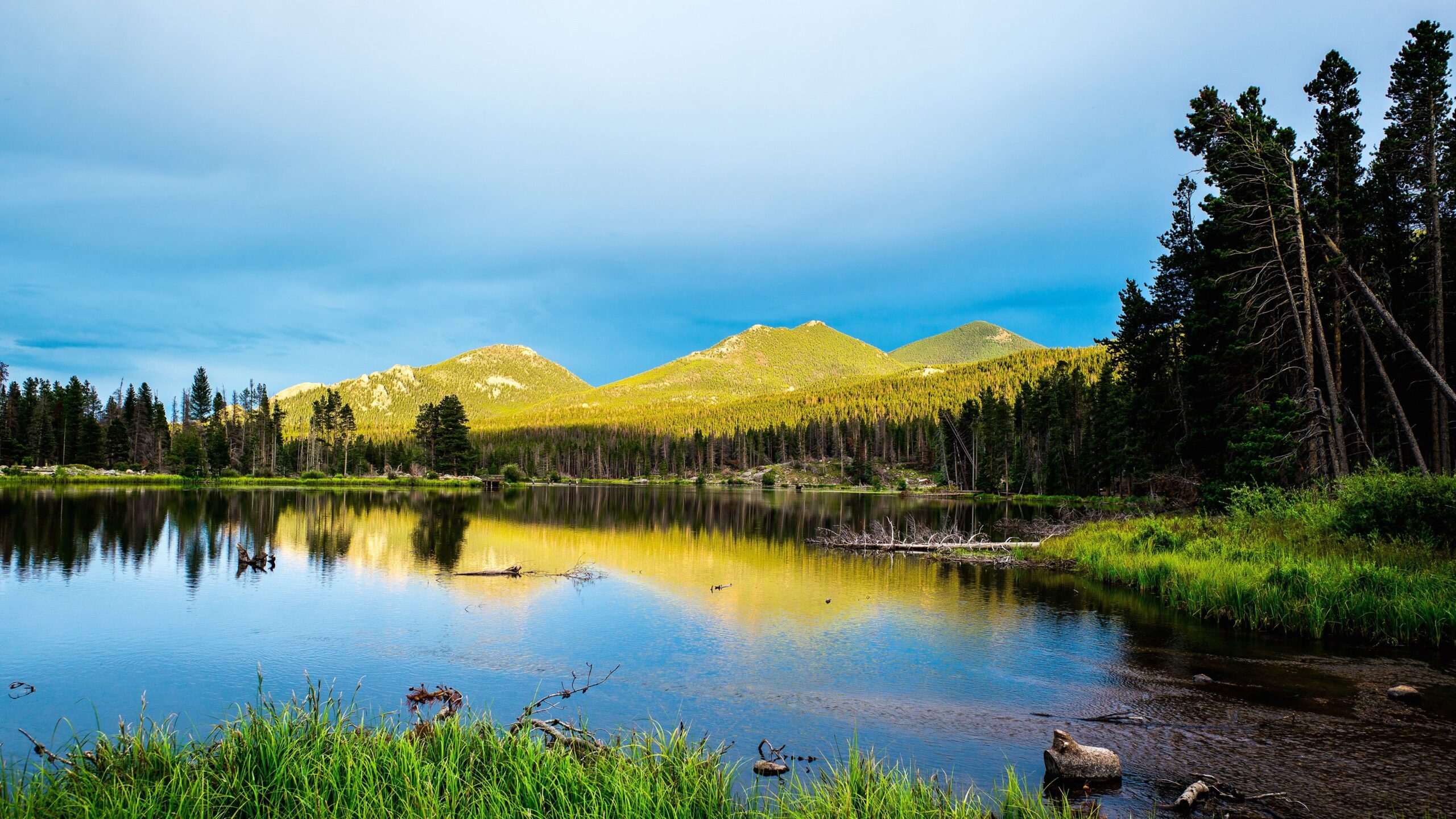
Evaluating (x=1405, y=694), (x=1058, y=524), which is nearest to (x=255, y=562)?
(x=1405, y=694)

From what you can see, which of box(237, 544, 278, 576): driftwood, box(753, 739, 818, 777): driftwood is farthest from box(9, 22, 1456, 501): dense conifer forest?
box(237, 544, 278, 576): driftwood

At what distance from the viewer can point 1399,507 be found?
18.5 meters

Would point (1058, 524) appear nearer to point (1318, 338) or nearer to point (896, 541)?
point (896, 541)

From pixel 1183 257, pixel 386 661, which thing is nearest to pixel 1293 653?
pixel 386 661

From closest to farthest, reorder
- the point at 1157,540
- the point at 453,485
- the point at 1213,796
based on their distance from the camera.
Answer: the point at 1213,796
the point at 1157,540
the point at 453,485

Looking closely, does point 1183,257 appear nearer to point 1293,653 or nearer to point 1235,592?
point 1235,592

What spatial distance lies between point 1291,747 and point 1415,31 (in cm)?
2878

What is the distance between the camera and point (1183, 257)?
40.2 m

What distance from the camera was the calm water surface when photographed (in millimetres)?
10055

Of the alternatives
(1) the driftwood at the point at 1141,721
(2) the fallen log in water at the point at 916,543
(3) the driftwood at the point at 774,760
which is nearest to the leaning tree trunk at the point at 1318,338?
(2) the fallen log in water at the point at 916,543

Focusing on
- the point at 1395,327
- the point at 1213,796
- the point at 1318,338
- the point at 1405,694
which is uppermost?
A: the point at 1318,338

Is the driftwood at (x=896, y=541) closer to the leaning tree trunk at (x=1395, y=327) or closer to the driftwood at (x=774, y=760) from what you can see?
the leaning tree trunk at (x=1395, y=327)

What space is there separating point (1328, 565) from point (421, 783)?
21185 millimetres

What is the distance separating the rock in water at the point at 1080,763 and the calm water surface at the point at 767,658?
0.28 m
